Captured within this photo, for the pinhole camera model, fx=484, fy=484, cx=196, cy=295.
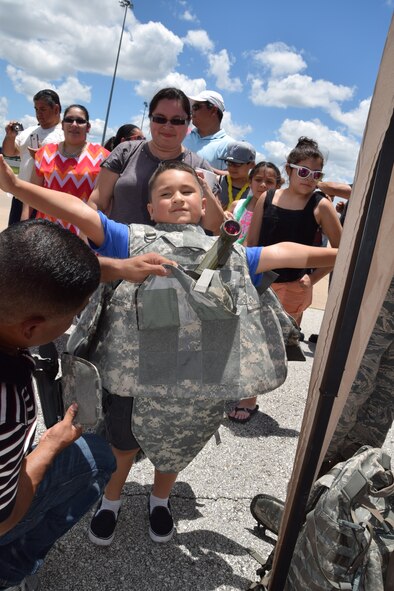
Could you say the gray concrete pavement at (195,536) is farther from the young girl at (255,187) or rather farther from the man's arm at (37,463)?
the young girl at (255,187)

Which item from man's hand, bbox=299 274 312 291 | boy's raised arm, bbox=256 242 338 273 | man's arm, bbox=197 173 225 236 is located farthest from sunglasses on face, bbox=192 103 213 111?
boy's raised arm, bbox=256 242 338 273

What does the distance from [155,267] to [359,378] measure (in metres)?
1.31

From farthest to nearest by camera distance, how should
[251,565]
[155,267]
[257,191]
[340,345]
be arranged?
1. [257,191]
2. [251,565]
3. [155,267]
4. [340,345]

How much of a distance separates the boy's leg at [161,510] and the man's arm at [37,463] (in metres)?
0.63

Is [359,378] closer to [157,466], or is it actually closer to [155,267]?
[157,466]

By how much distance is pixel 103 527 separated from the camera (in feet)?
6.26

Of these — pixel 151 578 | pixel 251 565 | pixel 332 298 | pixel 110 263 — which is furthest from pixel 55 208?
pixel 251 565

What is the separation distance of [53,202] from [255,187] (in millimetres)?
2251

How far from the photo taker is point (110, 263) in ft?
5.04

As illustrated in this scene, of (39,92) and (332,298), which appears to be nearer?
(332,298)

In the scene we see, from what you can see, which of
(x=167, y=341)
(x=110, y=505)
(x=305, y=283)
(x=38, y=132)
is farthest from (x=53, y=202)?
(x=38, y=132)

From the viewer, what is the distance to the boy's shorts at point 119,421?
1.76 meters

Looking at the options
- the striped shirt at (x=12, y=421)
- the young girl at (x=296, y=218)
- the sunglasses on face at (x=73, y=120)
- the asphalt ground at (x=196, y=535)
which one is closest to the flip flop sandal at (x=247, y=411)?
the young girl at (x=296, y=218)

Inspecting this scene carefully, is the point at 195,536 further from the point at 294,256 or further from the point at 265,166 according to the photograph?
the point at 265,166
